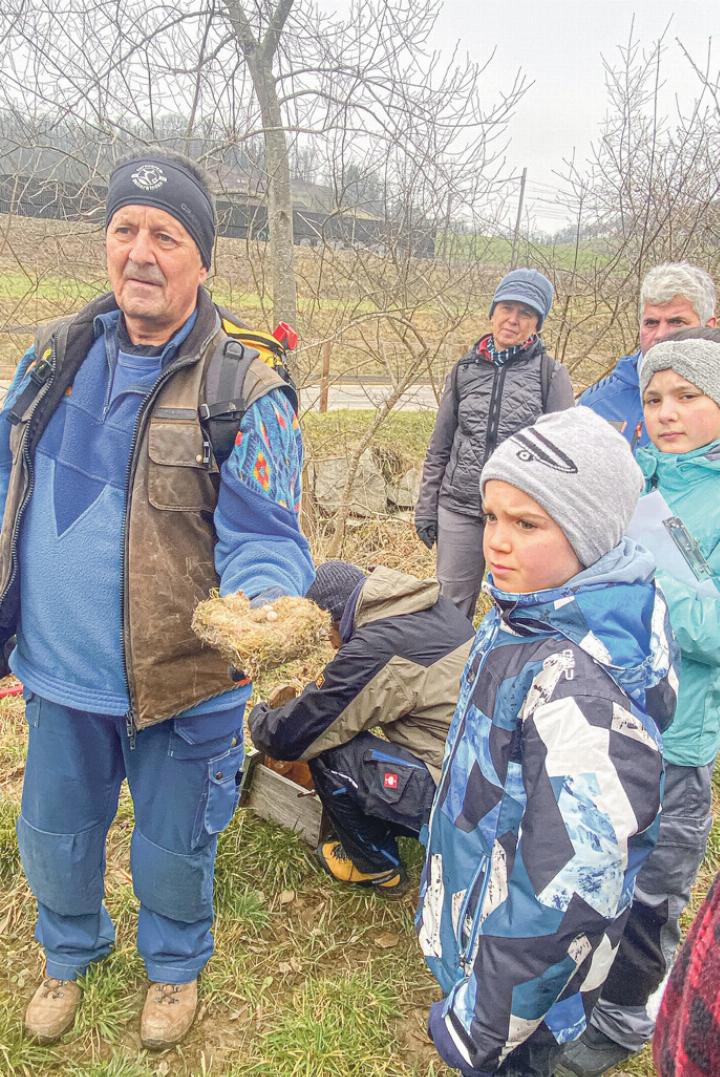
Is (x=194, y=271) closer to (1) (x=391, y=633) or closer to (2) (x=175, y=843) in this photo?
(1) (x=391, y=633)

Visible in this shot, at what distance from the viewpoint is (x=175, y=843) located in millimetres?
2010

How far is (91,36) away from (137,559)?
3.92m

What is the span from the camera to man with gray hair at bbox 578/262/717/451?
2.73 m

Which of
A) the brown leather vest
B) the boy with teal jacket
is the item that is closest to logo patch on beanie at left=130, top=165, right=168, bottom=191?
the brown leather vest

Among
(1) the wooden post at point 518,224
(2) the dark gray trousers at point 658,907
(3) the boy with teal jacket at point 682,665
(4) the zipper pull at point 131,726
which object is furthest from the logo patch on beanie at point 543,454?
(1) the wooden post at point 518,224

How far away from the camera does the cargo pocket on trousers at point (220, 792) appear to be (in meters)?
2.00

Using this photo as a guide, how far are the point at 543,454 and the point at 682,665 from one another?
0.82 metres

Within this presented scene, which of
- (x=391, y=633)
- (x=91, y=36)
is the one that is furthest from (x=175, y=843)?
(x=91, y=36)

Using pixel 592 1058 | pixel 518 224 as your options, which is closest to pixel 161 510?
pixel 592 1058

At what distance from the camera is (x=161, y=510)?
177 centimetres

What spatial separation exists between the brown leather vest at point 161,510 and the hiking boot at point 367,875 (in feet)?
4.14

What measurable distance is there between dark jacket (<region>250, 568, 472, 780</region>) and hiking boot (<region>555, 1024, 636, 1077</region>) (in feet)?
2.93

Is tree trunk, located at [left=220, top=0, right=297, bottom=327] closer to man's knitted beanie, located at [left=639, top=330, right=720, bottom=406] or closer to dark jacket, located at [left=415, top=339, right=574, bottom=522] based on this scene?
dark jacket, located at [left=415, top=339, right=574, bottom=522]

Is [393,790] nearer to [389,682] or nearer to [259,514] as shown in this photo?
[389,682]
